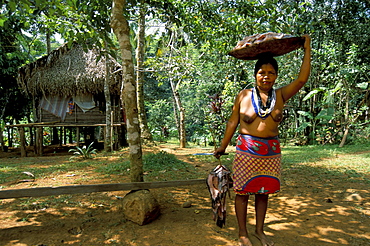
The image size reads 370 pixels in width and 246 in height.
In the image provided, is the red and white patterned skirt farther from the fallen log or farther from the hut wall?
the hut wall

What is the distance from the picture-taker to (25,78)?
10672 millimetres

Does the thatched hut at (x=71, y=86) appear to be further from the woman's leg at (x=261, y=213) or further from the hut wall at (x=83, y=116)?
the woman's leg at (x=261, y=213)

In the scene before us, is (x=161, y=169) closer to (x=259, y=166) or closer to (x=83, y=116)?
(x=259, y=166)

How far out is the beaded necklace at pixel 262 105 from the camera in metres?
2.17

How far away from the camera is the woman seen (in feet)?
7.12

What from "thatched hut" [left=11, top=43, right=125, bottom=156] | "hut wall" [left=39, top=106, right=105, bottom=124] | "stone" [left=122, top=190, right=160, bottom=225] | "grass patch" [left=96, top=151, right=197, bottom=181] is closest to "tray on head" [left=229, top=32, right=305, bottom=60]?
"stone" [left=122, top=190, right=160, bottom=225]

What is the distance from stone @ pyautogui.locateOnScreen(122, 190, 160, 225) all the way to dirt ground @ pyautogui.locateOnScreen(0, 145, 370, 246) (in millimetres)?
78

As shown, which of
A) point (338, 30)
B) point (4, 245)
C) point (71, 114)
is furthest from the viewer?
point (71, 114)

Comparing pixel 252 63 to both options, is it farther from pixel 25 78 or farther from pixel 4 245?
pixel 25 78

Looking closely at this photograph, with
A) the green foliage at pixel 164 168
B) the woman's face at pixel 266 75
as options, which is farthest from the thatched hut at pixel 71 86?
the woman's face at pixel 266 75

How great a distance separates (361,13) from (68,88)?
46.1 ft

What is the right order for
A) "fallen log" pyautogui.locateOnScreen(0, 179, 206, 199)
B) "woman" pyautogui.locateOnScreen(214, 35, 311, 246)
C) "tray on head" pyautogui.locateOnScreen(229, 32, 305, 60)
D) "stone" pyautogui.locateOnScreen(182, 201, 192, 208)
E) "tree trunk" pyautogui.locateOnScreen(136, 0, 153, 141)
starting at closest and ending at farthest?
"tray on head" pyautogui.locateOnScreen(229, 32, 305, 60) → "woman" pyautogui.locateOnScreen(214, 35, 311, 246) → "fallen log" pyautogui.locateOnScreen(0, 179, 206, 199) → "stone" pyautogui.locateOnScreen(182, 201, 192, 208) → "tree trunk" pyautogui.locateOnScreen(136, 0, 153, 141)

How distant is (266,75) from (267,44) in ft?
0.93

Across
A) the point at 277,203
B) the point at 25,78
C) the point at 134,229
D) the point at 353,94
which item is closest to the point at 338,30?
the point at 353,94
